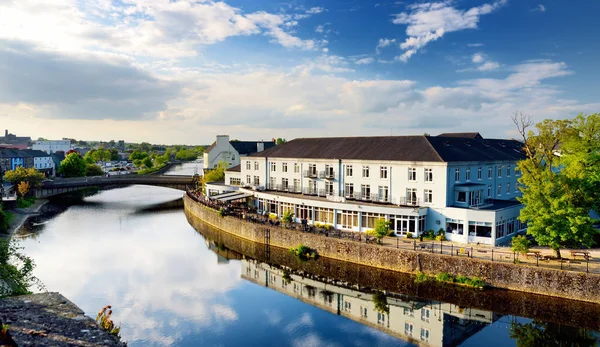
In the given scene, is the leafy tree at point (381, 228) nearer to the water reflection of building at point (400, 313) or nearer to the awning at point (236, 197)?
the water reflection of building at point (400, 313)

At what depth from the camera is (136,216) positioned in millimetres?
58812

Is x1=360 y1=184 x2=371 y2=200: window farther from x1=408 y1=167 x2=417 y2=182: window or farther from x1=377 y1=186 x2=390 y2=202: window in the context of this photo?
x1=408 y1=167 x2=417 y2=182: window

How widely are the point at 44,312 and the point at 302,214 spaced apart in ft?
82.2

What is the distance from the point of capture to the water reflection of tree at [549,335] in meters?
20.8

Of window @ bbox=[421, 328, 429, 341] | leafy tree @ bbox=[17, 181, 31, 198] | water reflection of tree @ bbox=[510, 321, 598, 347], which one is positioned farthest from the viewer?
leafy tree @ bbox=[17, 181, 31, 198]

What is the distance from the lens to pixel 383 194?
38.4m

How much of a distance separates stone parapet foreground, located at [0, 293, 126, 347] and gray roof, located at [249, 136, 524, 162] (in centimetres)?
2667

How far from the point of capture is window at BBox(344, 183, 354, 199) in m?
41.2

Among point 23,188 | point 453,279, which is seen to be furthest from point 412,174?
point 23,188

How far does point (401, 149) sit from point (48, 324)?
3023cm

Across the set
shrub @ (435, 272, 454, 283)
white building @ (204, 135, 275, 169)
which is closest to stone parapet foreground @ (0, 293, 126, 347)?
shrub @ (435, 272, 454, 283)

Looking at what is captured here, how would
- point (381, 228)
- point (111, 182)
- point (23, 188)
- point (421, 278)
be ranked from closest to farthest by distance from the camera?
point (421, 278) → point (381, 228) → point (23, 188) → point (111, 182)

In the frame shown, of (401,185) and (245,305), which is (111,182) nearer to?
(401,185)

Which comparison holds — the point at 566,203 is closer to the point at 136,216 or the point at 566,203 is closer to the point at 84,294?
the point at 84,294
